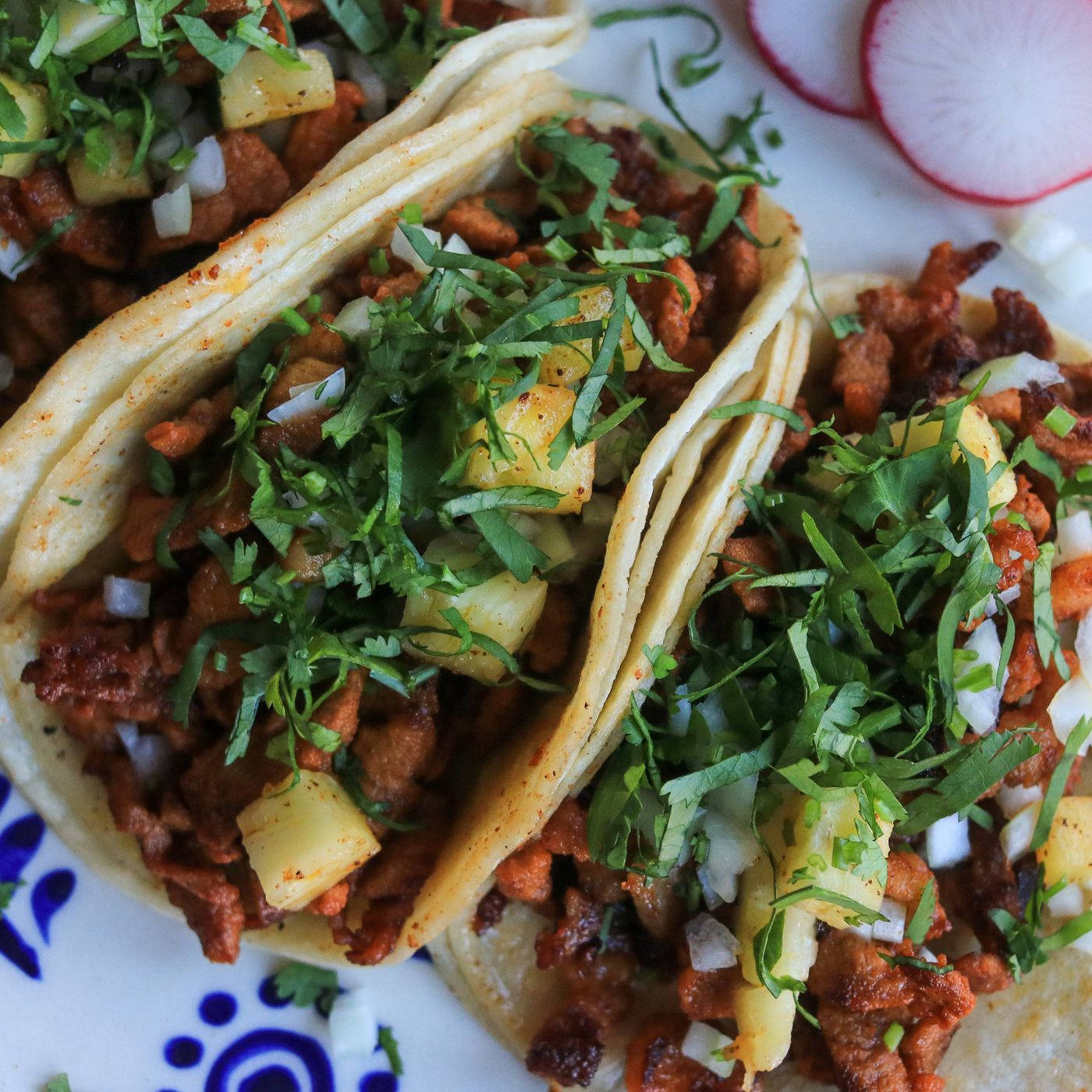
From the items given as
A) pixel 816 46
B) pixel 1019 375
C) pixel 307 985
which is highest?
pixel 816 46

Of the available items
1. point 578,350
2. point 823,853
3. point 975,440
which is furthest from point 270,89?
point 823,853

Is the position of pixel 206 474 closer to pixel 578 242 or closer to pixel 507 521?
pixel 507 521

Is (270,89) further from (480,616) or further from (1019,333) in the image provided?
(1019,333)

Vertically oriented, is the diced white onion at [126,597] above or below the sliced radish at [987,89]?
above

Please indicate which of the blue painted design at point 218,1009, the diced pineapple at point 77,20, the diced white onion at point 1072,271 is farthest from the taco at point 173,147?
the diced white onion at point 1072,271

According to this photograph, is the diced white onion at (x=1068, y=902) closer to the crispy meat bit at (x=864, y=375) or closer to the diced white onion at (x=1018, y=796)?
the diced white onion at (x=1018, y=796)
